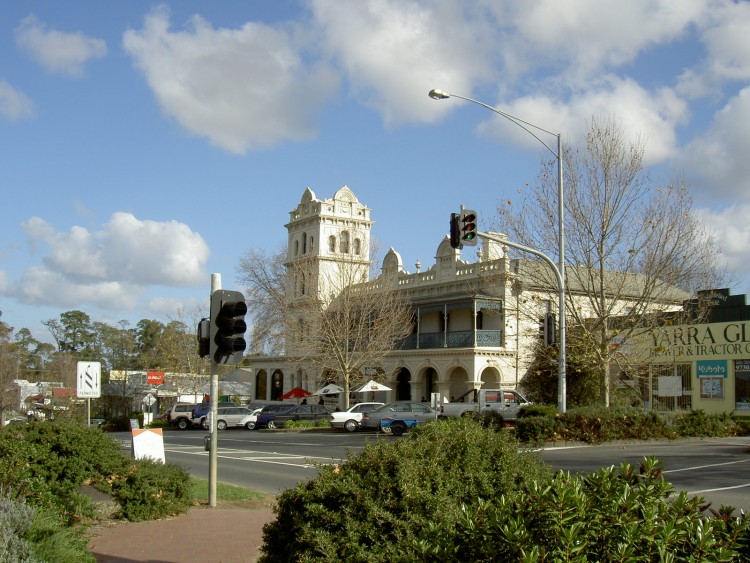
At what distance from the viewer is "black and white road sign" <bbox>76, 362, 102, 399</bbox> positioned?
53.8 ft

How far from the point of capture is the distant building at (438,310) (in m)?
43.7

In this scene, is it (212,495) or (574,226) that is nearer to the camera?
(212,495)

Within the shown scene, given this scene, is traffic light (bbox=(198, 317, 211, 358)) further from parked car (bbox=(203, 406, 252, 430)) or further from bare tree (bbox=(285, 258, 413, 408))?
parked car (bbox=(203, 406, 252, 430))

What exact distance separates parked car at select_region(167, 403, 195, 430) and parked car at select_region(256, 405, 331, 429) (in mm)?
5727

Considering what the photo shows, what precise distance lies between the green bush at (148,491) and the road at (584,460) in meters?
1.74

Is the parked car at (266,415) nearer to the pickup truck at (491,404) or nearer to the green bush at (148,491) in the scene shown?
the pickup truck at (491,404)

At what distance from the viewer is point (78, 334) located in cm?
11469

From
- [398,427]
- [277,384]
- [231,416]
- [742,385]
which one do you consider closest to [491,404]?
[398,427]

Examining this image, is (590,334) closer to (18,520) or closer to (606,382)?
(606,382)

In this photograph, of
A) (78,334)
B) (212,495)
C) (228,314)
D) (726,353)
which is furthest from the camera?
(78,334)

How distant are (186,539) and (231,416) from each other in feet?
118

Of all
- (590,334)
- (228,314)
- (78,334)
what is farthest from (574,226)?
(78,334)

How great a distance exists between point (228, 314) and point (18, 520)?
5026 mm

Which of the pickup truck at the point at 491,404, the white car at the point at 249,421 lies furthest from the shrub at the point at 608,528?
the white car at the point at 249,421
